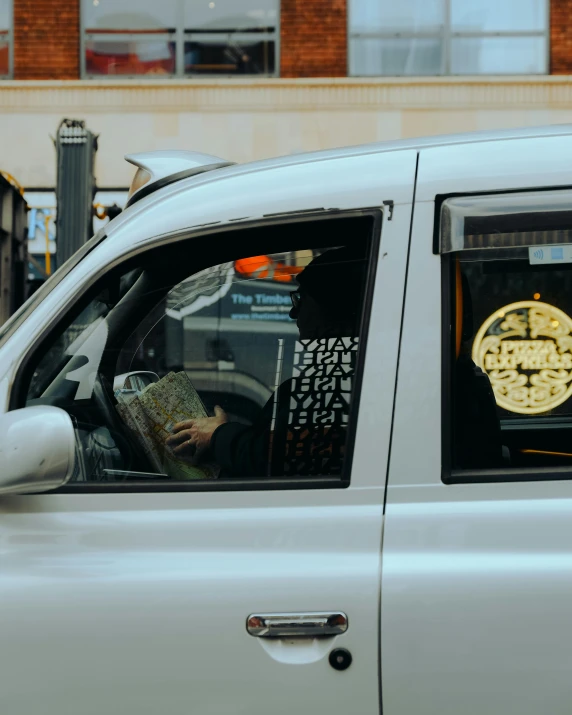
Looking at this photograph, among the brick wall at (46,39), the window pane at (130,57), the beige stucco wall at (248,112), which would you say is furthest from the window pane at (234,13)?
the brick wall at (46,39)

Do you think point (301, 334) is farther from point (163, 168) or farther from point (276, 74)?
point (276, 74)

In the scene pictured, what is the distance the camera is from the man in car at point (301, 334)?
1882 mm

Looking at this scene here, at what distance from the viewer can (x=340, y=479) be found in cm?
172

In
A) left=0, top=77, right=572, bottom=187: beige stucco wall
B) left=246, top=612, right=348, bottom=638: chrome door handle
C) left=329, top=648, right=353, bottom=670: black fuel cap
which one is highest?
left=0, top=77, right=572, bottom=187: beige stucco wall

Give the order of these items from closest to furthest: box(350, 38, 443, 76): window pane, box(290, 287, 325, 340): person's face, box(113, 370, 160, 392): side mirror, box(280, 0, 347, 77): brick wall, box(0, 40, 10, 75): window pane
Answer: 1. box(290, 287, 325, 340): person's face
2. box(113, 370, 160, 392): side mirror
3. box(280, 0, 347, 77): brick wall
4. box(350, 38, 443, 76): window pane
5. box(0, 40, 10, 75): window pane

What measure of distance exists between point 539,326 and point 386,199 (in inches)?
16.6

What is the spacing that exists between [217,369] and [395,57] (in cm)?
1159

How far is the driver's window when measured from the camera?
1860 millimetres

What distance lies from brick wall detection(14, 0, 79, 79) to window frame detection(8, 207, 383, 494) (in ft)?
39.5

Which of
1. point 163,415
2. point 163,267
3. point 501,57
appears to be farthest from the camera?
point 501,57

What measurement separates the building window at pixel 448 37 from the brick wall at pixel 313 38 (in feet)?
0.61

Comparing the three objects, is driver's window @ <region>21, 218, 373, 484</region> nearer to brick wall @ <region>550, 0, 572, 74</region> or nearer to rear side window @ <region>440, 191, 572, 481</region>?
rear side window @ <region>440, 191, 572, 481</region>

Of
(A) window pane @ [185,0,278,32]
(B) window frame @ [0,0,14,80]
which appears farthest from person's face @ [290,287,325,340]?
(B) window frame @ [0,0,14,80]

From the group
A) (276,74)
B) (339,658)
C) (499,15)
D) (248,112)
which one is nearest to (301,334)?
(339,658)
